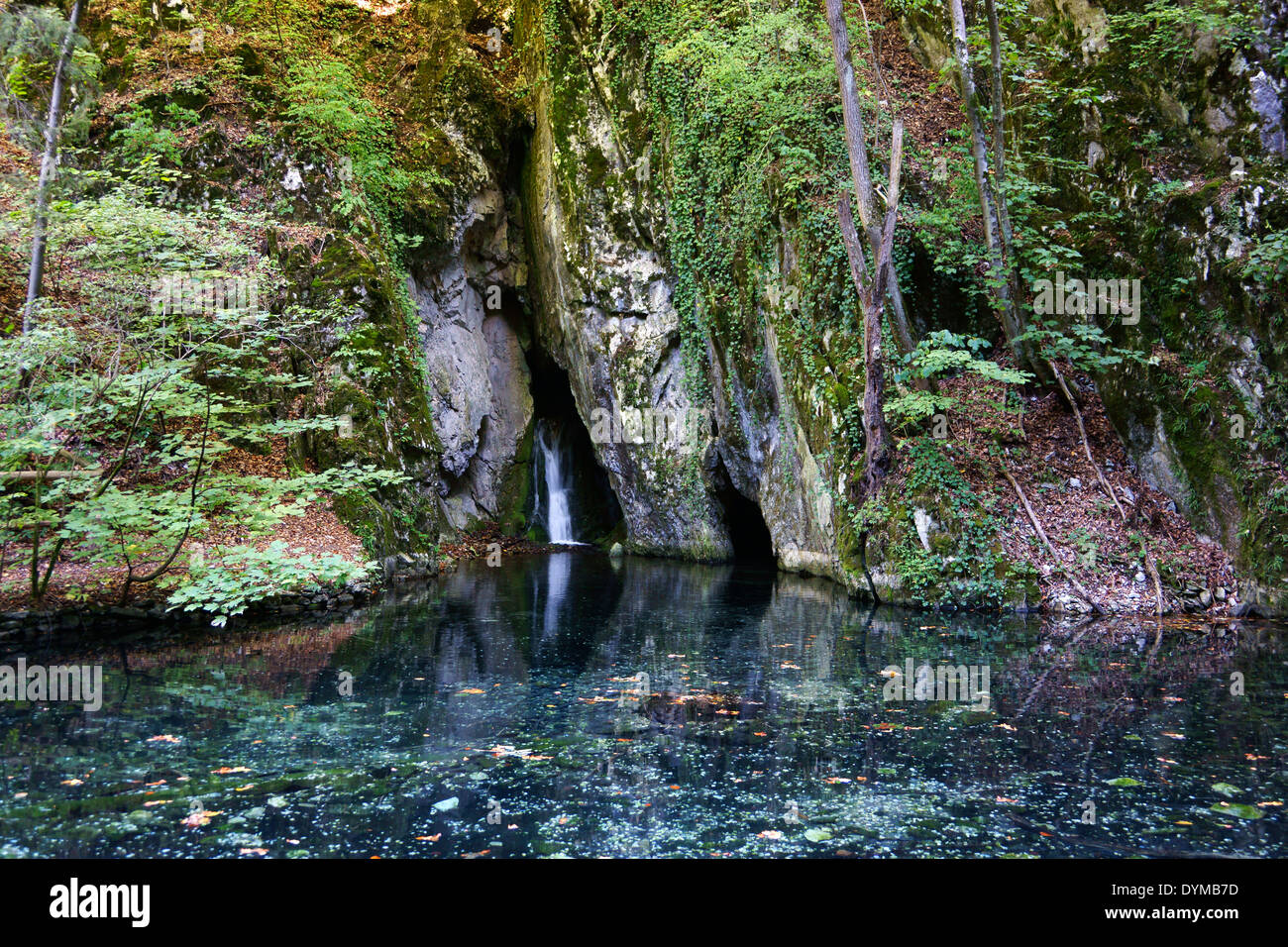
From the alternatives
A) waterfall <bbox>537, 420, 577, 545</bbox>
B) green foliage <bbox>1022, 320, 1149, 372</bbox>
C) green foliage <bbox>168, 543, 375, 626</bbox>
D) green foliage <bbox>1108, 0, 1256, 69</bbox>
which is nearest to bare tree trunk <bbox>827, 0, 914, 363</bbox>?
green foliage <bbox>1022, 320, 1149, 372</bbox>

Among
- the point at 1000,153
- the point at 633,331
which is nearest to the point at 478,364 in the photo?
the point at 633,331

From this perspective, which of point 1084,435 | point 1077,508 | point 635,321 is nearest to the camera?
point 1077,508

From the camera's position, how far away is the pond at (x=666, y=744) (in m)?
3.58

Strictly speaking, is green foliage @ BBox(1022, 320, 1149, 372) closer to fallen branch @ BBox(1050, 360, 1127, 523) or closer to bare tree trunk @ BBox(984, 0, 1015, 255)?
fallen branch @ BBox(1050, 360, 1127, 523)

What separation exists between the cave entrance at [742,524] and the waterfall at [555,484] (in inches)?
212

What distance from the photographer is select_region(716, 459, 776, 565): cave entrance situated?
56.0ft

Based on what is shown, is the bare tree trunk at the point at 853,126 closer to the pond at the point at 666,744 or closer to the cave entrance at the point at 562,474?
the pond at the point at 666,744

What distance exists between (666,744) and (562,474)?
58.1 feet

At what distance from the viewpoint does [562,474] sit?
2231 cm

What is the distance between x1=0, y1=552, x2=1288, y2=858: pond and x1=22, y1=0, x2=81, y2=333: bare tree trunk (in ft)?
14.0

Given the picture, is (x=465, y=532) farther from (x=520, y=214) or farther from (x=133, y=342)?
(x=133, y=342)

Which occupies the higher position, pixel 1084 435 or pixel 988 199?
pixel 988 199

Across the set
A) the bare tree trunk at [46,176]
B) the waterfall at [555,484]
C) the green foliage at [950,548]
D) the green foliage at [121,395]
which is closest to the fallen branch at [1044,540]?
the green foliage at [950,548]

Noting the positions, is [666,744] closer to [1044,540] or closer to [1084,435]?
[1044,540]
